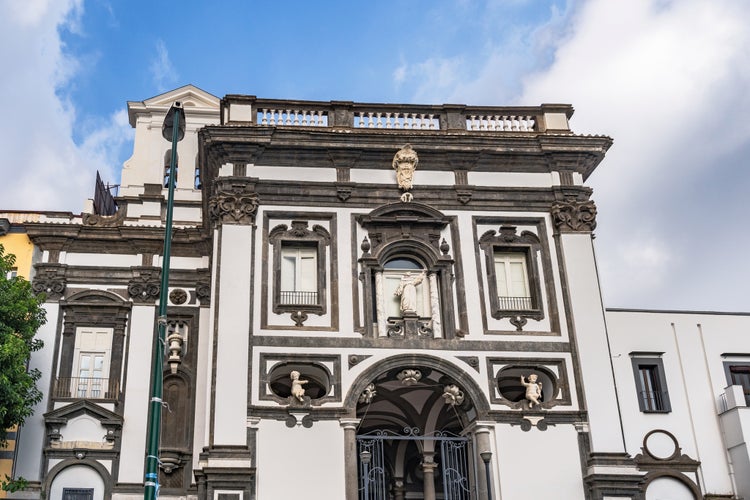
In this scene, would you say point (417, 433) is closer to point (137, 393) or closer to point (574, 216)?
point (574, 216)

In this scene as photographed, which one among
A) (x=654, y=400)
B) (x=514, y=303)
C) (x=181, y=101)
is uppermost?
(x=181, y=101)

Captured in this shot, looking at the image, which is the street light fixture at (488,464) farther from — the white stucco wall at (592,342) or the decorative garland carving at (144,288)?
the decorative garland carving at (144,288)

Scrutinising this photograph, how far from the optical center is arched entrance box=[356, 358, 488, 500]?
23578 mm

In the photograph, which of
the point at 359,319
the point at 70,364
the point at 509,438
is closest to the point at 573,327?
the point at 509,438

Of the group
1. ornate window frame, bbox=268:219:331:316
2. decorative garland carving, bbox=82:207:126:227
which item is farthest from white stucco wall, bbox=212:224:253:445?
decorative garland carving, bbox=82:207:126:227

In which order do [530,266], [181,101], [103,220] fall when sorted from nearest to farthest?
[530,266]
[103,220]
[181,101]

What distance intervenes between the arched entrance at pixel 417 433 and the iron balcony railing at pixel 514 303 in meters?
2.32

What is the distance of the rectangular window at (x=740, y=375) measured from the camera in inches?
1184

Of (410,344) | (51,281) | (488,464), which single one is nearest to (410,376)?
(410,344)

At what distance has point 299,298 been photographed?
80.3ft

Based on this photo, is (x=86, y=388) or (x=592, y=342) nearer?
(x=592, y=342)

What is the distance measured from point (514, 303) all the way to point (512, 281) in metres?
0.75

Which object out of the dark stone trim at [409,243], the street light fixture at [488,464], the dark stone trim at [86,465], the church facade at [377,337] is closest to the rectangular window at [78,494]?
the church facade at [377,337]

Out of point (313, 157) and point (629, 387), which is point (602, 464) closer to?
point (629, 387)
